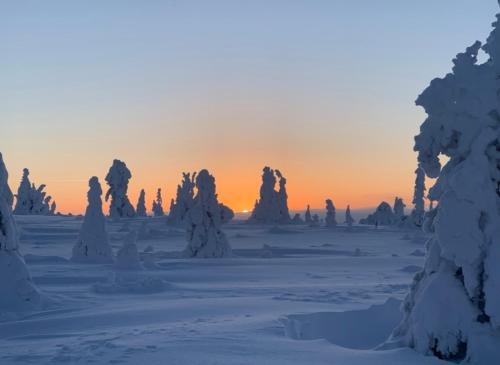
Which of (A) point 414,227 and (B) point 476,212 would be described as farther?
(A) point 414,227

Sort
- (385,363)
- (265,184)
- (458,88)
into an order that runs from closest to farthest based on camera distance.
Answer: (385,363) → (458,88) → (265,184)

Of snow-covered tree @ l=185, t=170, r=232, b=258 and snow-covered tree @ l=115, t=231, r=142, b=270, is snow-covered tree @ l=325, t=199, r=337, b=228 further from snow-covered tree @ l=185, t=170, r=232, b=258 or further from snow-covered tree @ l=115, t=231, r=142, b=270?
snow-covered tree @ l=115, t=231, r=142, b=270

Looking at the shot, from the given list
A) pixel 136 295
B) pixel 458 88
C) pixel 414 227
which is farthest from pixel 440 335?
pixel 414 227

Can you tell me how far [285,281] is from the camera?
61.3ft

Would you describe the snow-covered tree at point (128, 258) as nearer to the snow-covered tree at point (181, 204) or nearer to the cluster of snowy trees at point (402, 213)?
the snow-covered tree at point (181, 204)

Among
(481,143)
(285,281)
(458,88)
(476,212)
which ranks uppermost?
(458,88)

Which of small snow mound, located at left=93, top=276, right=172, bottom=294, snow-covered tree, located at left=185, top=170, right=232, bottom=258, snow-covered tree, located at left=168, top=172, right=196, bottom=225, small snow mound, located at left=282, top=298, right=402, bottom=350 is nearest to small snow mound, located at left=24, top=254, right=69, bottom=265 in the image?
snow-covered tree, located at left=185, top=170, right=232, bottom=258

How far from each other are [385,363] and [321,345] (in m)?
1.13

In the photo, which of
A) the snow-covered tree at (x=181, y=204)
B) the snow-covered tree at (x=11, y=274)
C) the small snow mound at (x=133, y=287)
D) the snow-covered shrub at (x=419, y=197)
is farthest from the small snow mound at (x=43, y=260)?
the snow-covered shrub at (x=419, y=197)

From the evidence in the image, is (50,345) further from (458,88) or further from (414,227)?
(414,227)

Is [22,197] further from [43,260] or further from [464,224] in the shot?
[464,224]

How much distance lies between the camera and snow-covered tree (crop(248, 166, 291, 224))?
81.6 metres

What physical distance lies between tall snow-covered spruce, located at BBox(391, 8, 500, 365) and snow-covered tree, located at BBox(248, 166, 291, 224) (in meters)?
72.4

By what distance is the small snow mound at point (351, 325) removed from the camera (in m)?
9.97
